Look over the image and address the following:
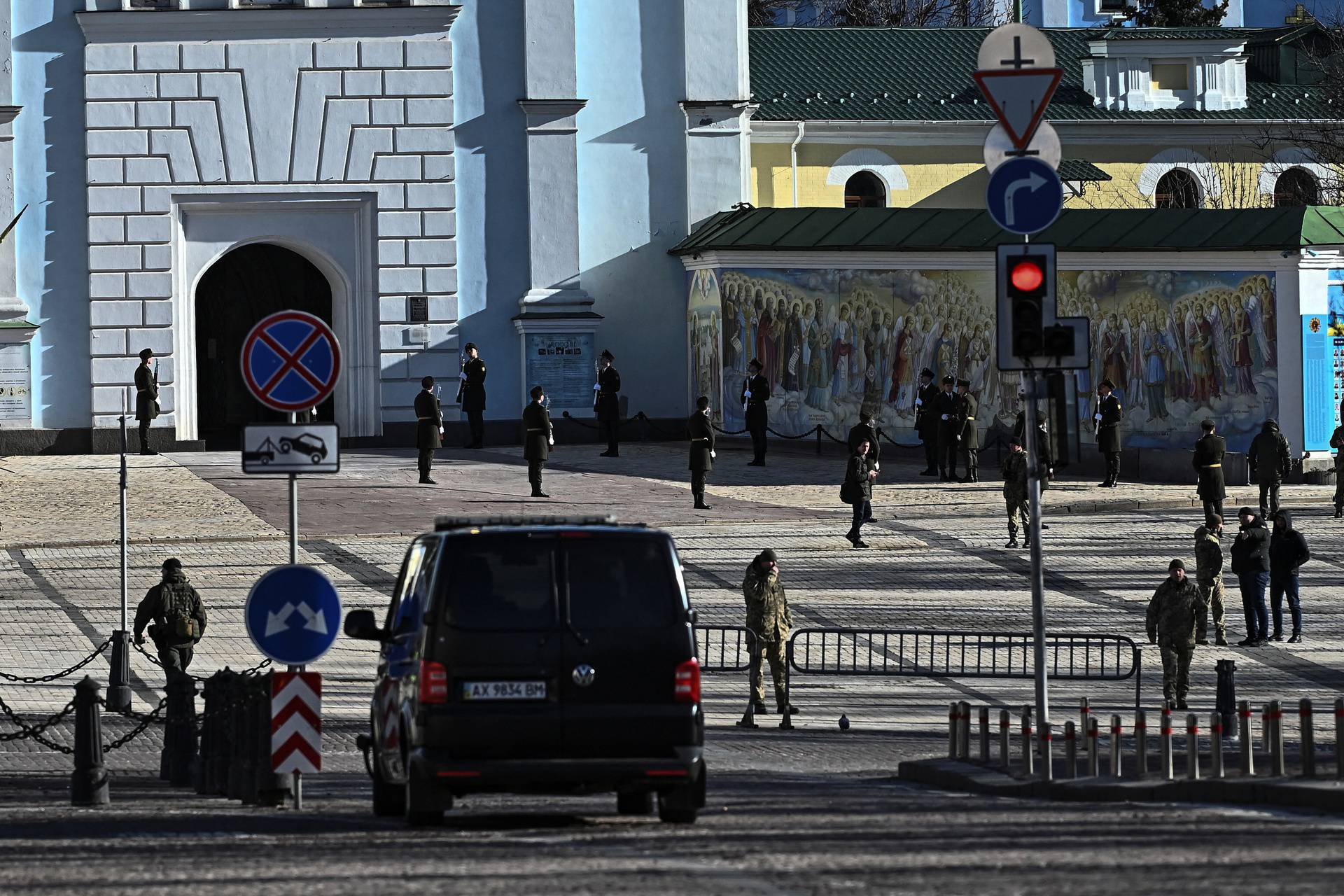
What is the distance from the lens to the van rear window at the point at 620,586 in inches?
468

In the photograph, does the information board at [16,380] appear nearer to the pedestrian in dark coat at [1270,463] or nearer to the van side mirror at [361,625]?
the pedestrian in dark coat at [1270,463]

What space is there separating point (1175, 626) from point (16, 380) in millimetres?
27844

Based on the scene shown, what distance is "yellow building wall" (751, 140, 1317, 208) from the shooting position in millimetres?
50781

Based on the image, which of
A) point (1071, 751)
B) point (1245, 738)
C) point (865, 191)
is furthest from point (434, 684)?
point (865, 191)

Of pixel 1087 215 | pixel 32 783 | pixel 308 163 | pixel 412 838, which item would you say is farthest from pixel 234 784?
pixel 308 163

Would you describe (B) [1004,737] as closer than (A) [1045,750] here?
No

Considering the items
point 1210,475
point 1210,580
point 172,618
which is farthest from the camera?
point 1210,475

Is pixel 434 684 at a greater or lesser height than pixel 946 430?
lesser

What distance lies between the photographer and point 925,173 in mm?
51531

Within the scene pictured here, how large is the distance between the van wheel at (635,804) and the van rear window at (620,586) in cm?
130

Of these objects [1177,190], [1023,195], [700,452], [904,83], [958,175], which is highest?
[904,83]

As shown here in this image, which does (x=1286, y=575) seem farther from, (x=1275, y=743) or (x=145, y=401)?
(x=145, y=401)

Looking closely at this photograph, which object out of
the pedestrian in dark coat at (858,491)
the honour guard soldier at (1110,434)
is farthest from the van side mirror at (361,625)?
the honour guard soldier at (1110,434)

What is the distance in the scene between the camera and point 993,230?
130ft
